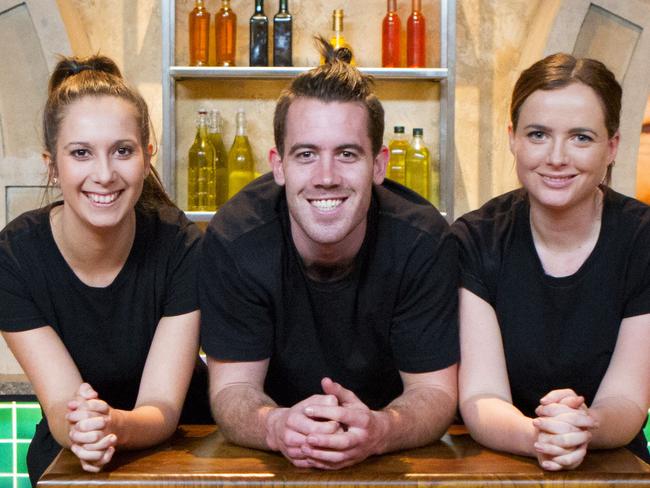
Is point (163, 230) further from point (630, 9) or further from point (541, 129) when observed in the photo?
point (630, 9)

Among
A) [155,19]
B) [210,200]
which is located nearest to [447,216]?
[210,200]

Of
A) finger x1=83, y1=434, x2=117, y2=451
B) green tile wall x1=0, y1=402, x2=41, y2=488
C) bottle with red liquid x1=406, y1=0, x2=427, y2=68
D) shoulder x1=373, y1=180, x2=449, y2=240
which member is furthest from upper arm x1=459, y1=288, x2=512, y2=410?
bottle with red liquid x1=406, y1=0, x2=427, y2=68

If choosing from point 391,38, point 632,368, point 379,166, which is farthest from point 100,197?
point 391,38

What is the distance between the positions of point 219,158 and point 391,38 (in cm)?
76

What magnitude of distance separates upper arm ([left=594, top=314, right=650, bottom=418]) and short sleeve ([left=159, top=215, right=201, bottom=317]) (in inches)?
30.8

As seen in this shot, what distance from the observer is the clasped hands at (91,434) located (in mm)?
1408

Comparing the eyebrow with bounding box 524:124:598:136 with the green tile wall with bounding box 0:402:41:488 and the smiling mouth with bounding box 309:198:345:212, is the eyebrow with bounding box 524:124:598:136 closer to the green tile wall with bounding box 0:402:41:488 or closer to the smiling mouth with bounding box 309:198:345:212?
the smiling mouth with bounding box 309:198:345:212

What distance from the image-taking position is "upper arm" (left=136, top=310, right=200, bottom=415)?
5.65 ft

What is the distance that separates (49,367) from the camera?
1718 mm

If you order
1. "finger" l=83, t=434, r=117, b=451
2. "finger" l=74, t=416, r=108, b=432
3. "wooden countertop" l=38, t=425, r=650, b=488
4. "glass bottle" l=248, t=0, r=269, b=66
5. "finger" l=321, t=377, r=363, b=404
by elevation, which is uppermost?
"glass bottle" l=248, t=0, r=269, b=66

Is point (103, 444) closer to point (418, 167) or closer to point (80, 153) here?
point (80, 153)

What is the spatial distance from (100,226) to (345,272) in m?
0.47

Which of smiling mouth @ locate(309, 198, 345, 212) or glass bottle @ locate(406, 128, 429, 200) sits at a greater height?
glass bottle @ locate(406, 128, 429, 200)

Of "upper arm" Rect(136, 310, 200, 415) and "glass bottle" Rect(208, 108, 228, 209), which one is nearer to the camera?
"upper arm" Rect(136, 310, 200, 415)
